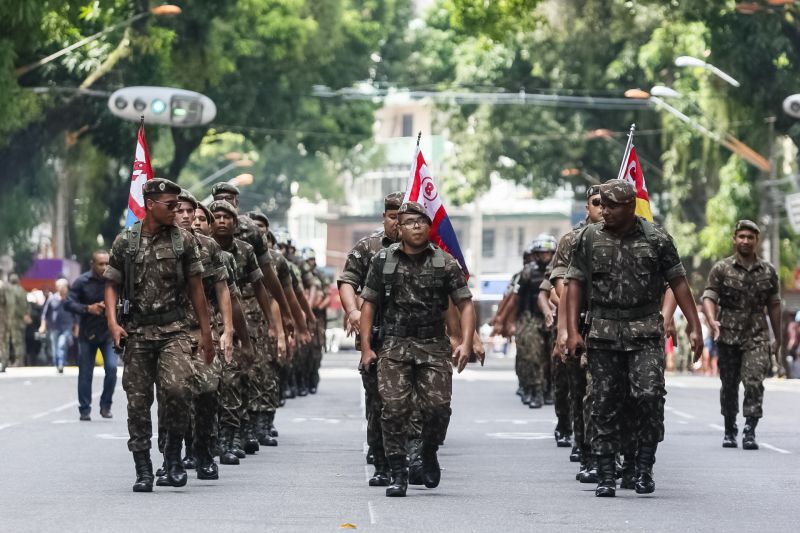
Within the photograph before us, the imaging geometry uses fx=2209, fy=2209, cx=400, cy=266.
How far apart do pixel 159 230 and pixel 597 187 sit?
3.22 meters

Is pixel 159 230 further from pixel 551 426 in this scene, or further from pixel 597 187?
pixel 551 426

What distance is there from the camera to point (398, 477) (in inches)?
529

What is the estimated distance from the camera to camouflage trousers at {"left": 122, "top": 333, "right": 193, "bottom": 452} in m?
13.4

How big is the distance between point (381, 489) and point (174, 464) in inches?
52.0

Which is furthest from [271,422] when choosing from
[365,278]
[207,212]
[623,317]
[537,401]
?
[537,401]

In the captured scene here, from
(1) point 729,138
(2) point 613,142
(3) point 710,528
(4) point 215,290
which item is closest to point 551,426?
(4) point 215,290

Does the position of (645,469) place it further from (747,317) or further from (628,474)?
(747,317)

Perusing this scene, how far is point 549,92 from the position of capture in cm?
5916

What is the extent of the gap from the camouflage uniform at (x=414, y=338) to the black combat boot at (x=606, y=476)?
0.98m

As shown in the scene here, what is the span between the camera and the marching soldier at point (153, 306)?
13.4 meters

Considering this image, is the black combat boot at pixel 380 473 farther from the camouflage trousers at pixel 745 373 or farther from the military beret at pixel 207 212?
the camouflage trousers at pixel 745 373

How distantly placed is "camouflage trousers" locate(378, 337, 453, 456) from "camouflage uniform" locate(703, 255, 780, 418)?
17.6 feet

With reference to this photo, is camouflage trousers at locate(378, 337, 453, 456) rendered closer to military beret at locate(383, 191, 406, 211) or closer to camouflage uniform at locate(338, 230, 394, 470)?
camouflage uniform at locate(338, 230, 394, 470)

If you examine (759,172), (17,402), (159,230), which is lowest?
(17,402)
